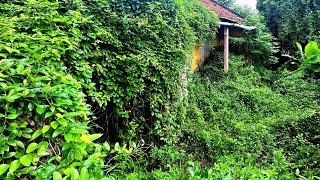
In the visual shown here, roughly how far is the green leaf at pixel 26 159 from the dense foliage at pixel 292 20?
37.2 feet

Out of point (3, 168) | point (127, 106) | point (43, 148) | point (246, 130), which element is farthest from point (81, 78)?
point (246, 130)

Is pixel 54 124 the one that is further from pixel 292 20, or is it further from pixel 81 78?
pixel 292 20

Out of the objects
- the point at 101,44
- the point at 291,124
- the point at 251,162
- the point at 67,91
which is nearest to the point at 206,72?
the point at 291,124

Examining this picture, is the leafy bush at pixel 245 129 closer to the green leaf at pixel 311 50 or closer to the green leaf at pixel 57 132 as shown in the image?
the green leaf at pixel 57 132

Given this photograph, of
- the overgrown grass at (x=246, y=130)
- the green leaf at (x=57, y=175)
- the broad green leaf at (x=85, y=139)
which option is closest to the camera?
the green leaf at (x=57, y=175)

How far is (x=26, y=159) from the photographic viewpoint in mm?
1267

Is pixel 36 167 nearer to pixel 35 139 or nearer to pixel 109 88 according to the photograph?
pixel 35 139

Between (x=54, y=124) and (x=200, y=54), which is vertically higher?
(x=54, y=124)

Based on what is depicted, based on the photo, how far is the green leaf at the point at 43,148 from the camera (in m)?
1.30

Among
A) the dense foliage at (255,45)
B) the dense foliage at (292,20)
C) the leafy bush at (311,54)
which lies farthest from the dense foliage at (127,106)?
the dense foliage at (292,20)

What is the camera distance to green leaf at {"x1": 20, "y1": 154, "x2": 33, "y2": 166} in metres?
1.25

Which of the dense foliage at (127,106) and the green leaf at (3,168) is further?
the dense foliage at (127,106)

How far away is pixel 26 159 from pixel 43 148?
82mm

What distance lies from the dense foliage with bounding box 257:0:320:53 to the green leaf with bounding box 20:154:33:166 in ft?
37.2
